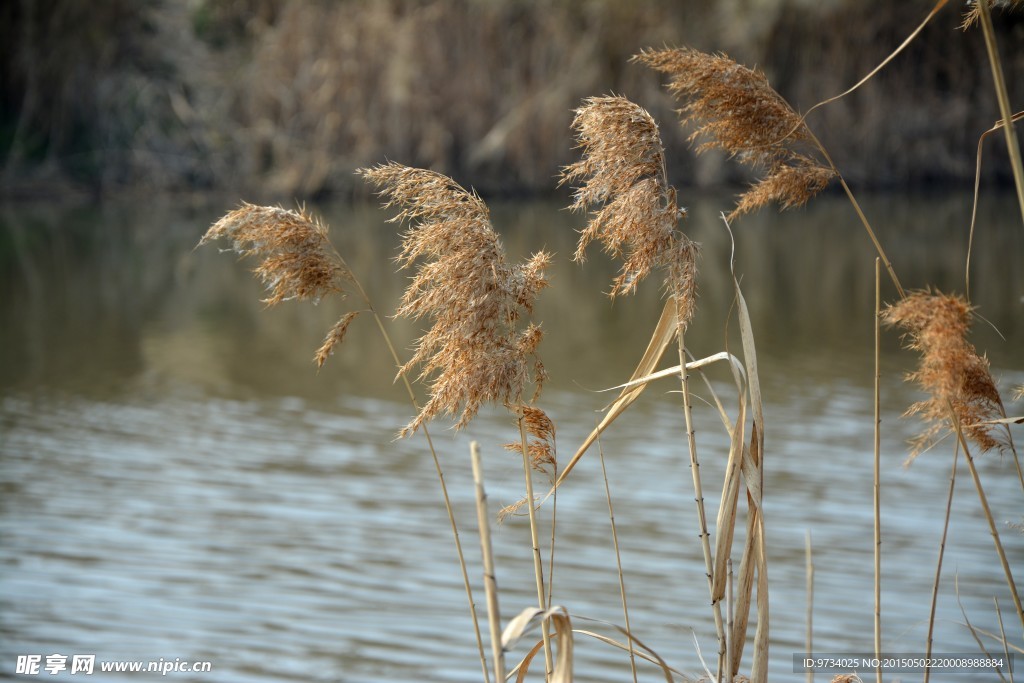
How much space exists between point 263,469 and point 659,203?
4.62 meters

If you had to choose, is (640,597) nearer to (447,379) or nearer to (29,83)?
(447,379)

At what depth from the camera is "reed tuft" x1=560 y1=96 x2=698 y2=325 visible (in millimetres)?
1941

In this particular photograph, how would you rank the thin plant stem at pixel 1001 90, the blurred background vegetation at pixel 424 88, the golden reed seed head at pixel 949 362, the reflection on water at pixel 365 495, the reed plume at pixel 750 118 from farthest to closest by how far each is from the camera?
1. the blurred background vegetation at pixel 424 88
2. the reflection on water at pixel 365 495
3. the reed plume at pixel 750 118
4. the golden reed seed head at pixel 949 362
5. the thin plant stem at pixel 1001 90

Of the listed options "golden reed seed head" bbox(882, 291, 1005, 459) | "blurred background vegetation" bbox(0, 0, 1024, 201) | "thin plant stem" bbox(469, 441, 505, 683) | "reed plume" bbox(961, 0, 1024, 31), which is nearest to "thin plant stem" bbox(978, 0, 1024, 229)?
"reed plume" bbox(961, 0, 1024, 31)

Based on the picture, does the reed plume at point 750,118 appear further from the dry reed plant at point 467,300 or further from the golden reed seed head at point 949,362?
the dry reed plant at point 467,300

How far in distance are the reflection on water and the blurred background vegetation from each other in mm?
7251

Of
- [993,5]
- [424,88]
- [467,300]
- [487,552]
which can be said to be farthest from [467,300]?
[424,88]

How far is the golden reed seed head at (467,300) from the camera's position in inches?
75.8

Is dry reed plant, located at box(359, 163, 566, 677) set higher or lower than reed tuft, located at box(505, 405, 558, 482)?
higher

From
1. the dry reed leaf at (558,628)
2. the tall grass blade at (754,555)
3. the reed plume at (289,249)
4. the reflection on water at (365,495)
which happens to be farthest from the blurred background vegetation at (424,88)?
the dry reed leaf at (558,628)

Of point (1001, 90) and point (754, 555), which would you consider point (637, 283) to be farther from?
point (1001, 90)

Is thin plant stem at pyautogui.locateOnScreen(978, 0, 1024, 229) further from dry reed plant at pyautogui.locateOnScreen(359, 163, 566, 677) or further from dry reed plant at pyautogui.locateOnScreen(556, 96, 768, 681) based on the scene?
dry reed plant at pyautogui.locateOnScreen(359, 163, 566, 677)

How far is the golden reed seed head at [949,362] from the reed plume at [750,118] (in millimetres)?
270

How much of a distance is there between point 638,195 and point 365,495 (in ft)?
13.5
